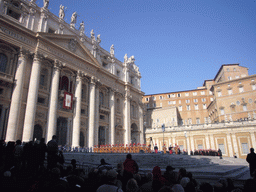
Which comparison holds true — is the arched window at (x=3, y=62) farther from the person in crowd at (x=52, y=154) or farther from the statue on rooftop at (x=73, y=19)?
the person in crowd at (x=52, y=154)

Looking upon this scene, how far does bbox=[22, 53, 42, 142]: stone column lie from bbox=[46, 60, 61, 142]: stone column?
2088 millimetres

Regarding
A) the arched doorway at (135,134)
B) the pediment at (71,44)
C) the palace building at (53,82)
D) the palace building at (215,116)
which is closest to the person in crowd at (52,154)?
the palace building at (53,82)

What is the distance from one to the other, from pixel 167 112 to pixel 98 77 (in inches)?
877

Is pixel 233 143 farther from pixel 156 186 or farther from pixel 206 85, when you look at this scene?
pixel 156 186

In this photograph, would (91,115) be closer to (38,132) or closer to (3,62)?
(38,132)

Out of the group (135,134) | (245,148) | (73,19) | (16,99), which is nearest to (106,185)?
(16,99)

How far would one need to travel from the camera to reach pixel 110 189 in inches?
119

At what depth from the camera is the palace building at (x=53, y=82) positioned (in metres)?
19.9

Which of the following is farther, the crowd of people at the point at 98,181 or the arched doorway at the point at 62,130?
the arched doorway at the point at 62,130

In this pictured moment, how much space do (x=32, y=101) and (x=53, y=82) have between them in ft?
13.3

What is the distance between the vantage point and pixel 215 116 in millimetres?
43406

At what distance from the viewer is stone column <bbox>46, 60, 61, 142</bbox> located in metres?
21.9

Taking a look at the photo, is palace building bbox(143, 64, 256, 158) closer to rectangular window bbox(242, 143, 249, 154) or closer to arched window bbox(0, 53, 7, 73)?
rectangular window bbox(242, 143, 249, 154)

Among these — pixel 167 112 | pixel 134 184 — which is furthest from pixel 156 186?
pixel 167 112
